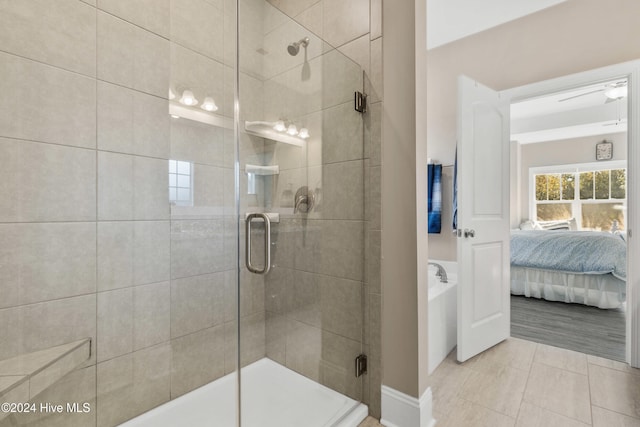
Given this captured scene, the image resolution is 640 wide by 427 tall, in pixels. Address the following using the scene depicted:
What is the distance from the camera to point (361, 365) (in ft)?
5.30

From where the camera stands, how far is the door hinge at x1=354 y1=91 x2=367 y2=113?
1.61m

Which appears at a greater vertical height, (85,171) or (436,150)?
(436,150)

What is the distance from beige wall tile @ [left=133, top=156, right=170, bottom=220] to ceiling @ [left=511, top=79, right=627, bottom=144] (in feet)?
17.9

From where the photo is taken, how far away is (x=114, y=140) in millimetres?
1364

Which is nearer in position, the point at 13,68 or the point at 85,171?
the point at 13,68

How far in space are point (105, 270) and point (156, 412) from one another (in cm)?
74

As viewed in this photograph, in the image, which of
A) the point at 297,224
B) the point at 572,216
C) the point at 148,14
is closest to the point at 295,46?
the point at 148,14

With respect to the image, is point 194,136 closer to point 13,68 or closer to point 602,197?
point 13,68

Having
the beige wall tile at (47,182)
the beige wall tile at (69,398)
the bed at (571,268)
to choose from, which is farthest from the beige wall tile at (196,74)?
the bed at (571,268)

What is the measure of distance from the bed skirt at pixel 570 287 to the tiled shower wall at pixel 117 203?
157 inches

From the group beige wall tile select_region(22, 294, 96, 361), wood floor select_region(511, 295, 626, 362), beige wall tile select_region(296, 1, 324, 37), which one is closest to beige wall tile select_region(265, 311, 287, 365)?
beige wall tile select_region(22, 294, 96, 361)

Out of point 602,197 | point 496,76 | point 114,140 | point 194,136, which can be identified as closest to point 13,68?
point 114,140

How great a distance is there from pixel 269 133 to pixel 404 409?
151 centimetres

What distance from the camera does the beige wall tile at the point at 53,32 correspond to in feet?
3.71
